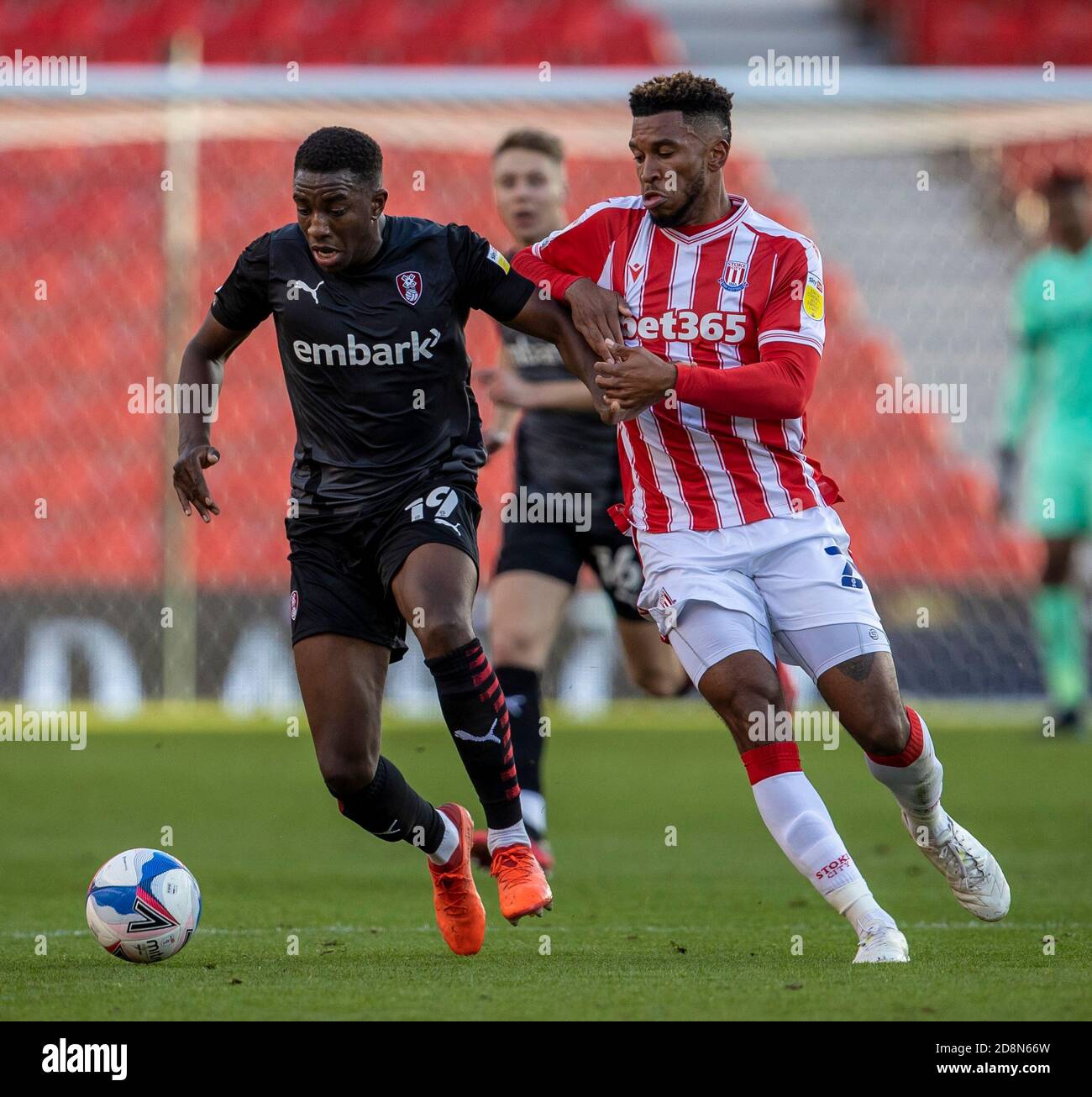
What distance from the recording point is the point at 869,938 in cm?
456

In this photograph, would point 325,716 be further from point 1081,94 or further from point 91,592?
point 1081,94

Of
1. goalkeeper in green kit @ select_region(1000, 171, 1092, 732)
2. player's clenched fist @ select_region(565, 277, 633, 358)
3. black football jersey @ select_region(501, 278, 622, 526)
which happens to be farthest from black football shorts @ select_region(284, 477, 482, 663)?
goalkeeper in green kit @ select_region(1000, 171, 1092, 732)

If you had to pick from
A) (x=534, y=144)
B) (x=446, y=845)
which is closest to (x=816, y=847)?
(x=446, y=845)

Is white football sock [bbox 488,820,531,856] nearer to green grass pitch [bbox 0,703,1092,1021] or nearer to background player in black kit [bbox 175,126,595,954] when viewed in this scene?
background player in black kit [bbox 175,126,595,954]

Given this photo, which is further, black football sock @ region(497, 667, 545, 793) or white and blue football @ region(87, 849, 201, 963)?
black football sock @ region(497, 667, 545, 793)

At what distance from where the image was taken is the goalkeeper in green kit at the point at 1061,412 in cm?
1101

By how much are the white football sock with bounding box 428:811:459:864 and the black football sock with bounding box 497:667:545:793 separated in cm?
129

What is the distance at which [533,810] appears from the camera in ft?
21.1

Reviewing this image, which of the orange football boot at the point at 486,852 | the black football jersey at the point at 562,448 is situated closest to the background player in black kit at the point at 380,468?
the orange football boot at the point at 486,852

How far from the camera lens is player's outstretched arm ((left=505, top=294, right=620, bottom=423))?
509 cm

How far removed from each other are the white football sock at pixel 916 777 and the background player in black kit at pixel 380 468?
3.20ft

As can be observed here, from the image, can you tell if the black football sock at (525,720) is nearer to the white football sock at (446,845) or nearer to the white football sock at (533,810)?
the white football sock at (533,810)

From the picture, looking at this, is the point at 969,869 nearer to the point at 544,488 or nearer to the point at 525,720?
the point at 525,720
